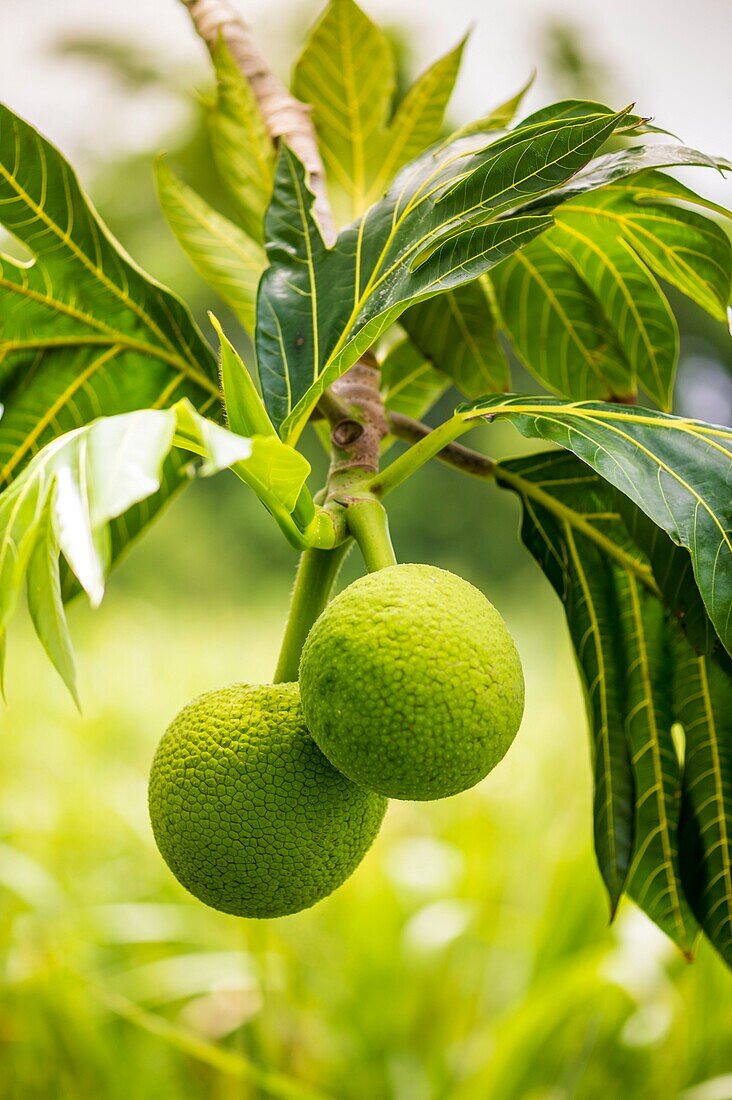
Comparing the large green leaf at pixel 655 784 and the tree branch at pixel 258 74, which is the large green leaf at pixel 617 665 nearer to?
the large green leaf at pixel 655 784

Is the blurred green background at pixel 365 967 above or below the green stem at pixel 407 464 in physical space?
below

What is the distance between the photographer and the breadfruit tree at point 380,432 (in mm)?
482

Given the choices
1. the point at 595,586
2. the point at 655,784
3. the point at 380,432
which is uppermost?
the point at 380,432

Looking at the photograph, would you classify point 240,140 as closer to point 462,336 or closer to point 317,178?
point 317,178

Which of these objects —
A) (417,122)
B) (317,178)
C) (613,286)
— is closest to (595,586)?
(613,286)

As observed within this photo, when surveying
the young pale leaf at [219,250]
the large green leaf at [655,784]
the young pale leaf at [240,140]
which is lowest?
the large green leaf at [655,784]

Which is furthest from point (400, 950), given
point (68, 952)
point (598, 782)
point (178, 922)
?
point (598, 782)

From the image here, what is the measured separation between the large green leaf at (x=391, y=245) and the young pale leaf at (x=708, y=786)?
354 mm

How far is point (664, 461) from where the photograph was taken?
0.55m

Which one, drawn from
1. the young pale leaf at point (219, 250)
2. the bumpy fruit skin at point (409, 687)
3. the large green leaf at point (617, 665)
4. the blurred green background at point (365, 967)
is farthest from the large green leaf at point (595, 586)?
the blurred green background at point (365, 967)

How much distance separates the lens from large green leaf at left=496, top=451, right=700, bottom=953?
71 centimetres

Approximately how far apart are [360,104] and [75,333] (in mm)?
384

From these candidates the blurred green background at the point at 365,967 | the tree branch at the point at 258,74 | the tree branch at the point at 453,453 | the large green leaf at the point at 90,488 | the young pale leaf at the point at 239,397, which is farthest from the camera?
the blurred green background at the point at 365,967

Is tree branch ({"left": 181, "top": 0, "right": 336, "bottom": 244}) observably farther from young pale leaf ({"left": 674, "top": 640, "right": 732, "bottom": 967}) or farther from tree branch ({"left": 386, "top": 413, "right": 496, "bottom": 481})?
young pale leaf ({"left": 674, "top": 640, "right": 732, "bottom": 967})
